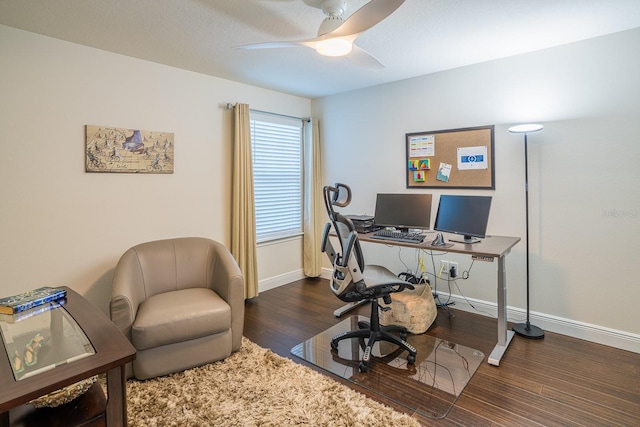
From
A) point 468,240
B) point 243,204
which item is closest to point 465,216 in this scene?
point 468,240

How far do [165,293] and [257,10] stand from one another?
2.18 metres

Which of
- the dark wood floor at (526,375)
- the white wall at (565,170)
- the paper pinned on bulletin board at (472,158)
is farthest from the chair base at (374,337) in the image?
the paper pinned on bulletin board at (472,158)

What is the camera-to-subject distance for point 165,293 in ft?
8.61

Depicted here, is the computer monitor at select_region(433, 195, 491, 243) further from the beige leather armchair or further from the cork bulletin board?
the beige leather armchair

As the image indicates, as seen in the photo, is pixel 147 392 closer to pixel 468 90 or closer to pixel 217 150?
pixel 217 150

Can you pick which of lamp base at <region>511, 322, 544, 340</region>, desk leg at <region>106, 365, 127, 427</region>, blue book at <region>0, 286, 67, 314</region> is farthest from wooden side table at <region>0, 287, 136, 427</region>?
lamp base at <region>511, 322, 544, 340</region>

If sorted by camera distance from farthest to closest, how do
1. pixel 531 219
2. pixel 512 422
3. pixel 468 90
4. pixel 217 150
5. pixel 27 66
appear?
pixel 217 150
pixel 468 90
pixel 531 219
pixel 27 66
pixel 512 422

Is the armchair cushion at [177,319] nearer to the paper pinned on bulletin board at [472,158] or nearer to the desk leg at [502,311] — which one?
the desk leg at [502,311]

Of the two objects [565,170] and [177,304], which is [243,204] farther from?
[565,170]

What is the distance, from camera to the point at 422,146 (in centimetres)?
352

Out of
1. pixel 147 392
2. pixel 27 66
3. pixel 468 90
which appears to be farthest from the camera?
pixel 468 90

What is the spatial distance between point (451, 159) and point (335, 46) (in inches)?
74.3

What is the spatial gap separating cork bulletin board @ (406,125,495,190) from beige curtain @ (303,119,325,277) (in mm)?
1276

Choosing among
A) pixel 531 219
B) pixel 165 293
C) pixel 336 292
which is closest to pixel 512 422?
pixel 336 292
